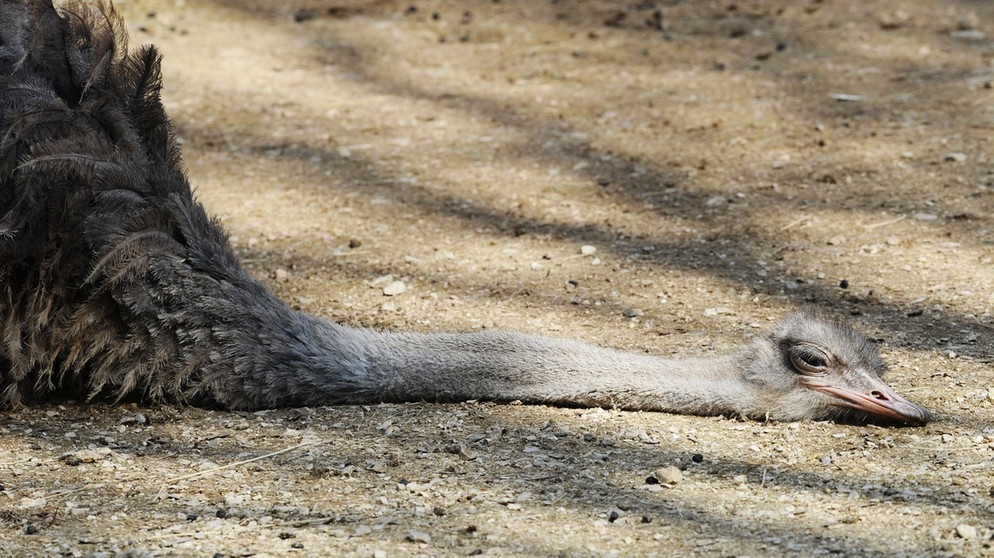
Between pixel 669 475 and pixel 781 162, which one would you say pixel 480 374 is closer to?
pixel 669 475

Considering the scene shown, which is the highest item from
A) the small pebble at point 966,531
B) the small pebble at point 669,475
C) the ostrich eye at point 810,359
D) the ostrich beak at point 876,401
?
the ostrich eye at point 810,359

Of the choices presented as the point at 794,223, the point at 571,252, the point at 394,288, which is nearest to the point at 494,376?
the point at 394,288

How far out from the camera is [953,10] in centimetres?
834

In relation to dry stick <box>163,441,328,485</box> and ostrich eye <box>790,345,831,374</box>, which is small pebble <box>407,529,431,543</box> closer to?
dry stick <box>163,441,328,485</box>

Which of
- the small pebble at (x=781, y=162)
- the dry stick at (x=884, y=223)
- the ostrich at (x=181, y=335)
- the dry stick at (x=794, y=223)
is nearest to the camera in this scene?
the ostrich at (x=181, y=335)

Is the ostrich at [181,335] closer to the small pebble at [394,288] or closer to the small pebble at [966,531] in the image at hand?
the small pebble at [966,531]

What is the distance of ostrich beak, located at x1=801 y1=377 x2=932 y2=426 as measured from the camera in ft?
12.5

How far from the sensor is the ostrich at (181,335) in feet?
12.9

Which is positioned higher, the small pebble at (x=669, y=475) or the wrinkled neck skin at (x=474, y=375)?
the wrinkled neck skin at (x=474, y=375)

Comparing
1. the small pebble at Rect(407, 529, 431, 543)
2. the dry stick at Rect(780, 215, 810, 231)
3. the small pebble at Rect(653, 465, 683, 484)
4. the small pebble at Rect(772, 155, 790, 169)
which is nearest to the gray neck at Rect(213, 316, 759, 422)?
the small pebble at Rect(653, 465, 683, 484)

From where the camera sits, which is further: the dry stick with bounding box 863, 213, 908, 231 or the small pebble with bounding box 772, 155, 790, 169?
the small pebble with bounding box 772, 155, 790, 169

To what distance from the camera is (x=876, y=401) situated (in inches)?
153

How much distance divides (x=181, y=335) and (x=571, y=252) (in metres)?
2.05

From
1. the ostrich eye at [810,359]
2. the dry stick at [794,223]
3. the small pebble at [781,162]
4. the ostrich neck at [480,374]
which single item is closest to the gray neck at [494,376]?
the ostrich neck at [480,374]
